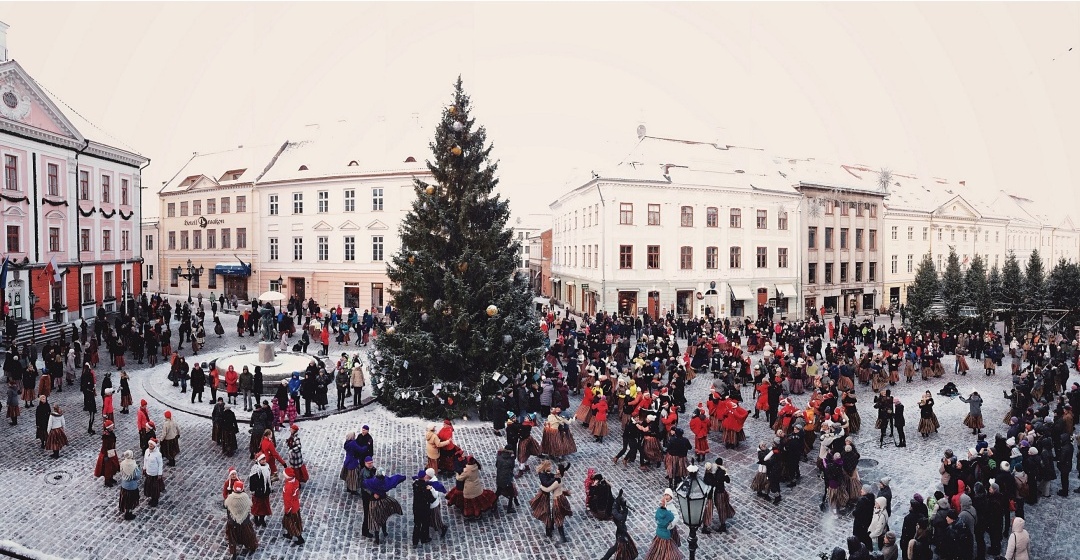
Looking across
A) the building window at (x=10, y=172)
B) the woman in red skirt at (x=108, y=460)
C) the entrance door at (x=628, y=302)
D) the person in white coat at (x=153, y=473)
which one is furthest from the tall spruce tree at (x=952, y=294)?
the building window at (x=10, y=172)

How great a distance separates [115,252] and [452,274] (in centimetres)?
3355

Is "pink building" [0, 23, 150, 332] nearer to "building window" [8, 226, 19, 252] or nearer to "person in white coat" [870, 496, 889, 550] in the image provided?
"building window" [8, 226, 19, 252]

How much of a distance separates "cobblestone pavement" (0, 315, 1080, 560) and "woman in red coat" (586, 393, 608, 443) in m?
0.24

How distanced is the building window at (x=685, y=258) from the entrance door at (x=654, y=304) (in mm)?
2683

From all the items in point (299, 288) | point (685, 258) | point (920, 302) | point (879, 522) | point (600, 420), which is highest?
point (685, 258)

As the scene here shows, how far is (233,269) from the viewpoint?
51.1 metres

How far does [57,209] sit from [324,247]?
16819 millimetres

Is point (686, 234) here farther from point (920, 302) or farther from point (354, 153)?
point (354, 153)

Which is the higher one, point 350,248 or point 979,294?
point 350,248

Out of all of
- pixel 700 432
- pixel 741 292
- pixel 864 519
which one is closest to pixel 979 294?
pixel 741 292

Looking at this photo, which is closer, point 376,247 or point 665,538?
point 665,538

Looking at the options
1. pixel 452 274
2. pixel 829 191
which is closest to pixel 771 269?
pixel 829 191

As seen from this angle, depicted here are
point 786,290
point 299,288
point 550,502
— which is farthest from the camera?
point 299,288

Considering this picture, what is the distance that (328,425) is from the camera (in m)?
17.7
